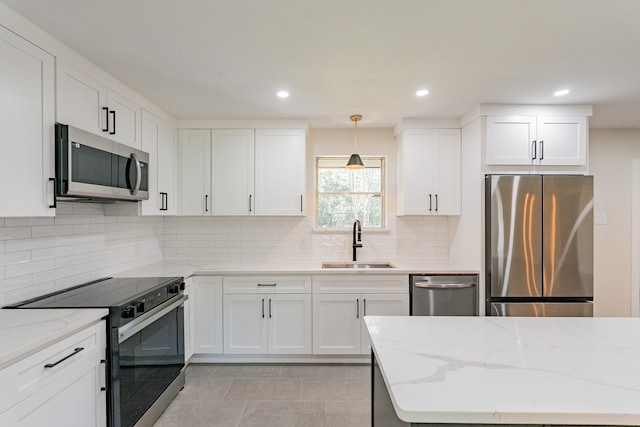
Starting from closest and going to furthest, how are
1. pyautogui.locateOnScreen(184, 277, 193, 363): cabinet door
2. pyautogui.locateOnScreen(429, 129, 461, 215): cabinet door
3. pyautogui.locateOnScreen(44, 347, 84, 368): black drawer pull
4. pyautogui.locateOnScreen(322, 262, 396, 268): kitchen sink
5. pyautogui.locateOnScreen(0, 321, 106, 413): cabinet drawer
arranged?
1. pyautogui.locateOnScreen(0, 321, 106, 413): cabinet drawer
2. pyautogui.locateOnScreen(44, 347, 84, 368): black drawer pull
3. pyautogui.locateOnScreen(184, 277, 193, 363): cabinet door
4. pyautogui.locateOnScreen(429, 129, 461, 215): cabinet door
5. pyautogui.locateOnScreen(322, 262, 396, 268): kitchen sink

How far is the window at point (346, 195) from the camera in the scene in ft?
12.6

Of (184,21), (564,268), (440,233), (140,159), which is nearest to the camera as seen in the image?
(184,21)

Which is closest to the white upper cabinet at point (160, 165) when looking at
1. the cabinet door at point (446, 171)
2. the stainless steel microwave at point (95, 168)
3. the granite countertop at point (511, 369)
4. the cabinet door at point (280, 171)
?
the stainless steel microwave at point (95, 168)

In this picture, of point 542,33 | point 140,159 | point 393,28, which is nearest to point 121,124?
point 140,159

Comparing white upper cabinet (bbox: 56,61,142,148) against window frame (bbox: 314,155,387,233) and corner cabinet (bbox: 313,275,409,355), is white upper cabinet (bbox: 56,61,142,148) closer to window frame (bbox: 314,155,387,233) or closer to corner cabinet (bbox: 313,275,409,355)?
window frame (bbox: 314,155,387,233)

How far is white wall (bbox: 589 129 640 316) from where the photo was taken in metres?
3.67

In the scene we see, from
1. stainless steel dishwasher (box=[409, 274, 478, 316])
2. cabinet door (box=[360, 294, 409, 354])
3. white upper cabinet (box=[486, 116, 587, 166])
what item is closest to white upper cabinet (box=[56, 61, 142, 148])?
cabinet door (box=[360, 294, 409, 354])

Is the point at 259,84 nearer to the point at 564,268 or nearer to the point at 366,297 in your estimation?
the point at 366,297

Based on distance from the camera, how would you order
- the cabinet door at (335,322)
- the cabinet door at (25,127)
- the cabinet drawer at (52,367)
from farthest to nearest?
1. the cabinet door at (335,322)
2. the cabinet door at (25,127)
3. the cabinet drawer at (52,367)

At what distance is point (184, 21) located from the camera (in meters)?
1.65

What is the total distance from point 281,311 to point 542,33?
9.22 feet

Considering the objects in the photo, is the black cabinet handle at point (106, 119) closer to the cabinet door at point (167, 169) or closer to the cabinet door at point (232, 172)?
the cabinet door at point (167, 169)

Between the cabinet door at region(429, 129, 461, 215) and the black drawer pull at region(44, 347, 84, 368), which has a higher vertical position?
the cabinet door at region(429, 129, 461, 215)

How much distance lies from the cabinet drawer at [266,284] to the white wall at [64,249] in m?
0.96
